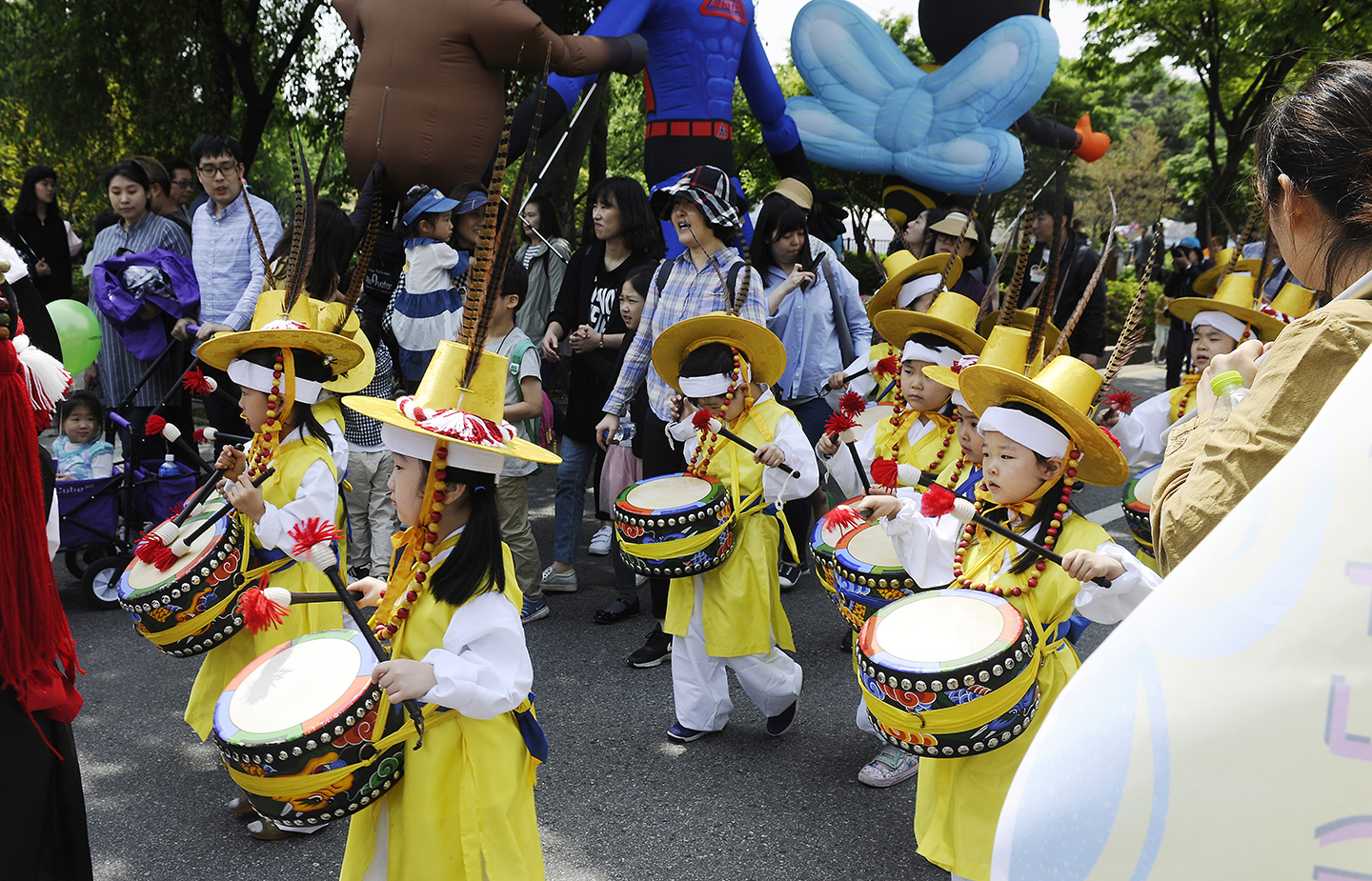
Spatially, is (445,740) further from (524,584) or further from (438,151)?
(438,151)

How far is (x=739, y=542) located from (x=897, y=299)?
1.85 m

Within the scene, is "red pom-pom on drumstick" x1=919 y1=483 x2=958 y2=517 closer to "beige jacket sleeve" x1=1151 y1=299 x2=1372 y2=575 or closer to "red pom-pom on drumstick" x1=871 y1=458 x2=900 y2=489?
"red pom-pom on drumstick" x1=871 y1=458 x2=900 y2=489

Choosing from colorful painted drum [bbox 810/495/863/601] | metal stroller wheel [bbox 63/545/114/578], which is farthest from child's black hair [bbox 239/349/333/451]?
metal stroller wheel [bbox 63/545/114/578]

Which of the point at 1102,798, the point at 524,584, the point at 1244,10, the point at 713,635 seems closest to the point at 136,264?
the point at 524,584

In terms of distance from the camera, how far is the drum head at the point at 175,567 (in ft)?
9.48

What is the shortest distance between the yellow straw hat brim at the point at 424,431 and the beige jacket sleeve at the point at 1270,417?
1.31m

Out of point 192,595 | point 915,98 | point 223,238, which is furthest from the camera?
point 915,98

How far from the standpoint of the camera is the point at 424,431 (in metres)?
2.09

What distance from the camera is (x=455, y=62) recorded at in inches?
218

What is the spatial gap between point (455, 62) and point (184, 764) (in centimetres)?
386

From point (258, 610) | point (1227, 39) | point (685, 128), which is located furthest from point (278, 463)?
point (1227, 39)

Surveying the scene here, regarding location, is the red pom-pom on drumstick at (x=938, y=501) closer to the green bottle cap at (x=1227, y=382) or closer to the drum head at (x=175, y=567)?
the green bottle cap at (x=1227, y=382)

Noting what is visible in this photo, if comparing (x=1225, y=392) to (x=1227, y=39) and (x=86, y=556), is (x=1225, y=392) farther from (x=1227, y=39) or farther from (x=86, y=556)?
(x=1227, y=39)

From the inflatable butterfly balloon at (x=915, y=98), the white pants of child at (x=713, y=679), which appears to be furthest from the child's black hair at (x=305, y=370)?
the inflatable butterfly balloon at (x=915, y=98)
